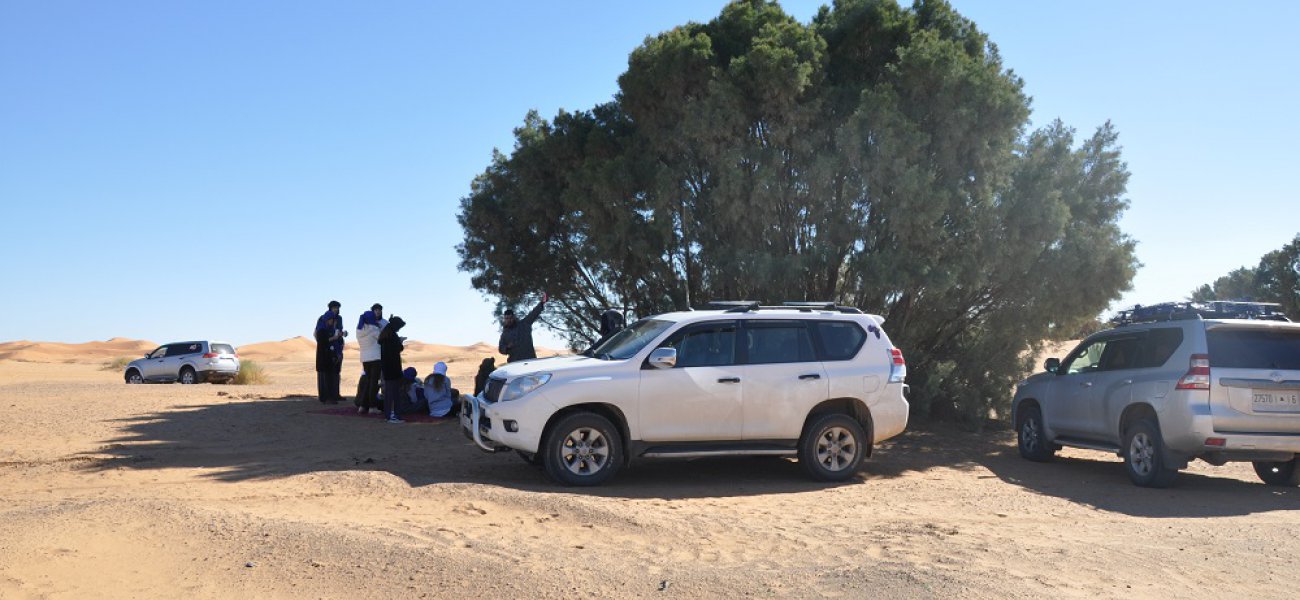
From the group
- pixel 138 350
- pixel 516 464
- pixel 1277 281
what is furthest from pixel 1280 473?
pixel 138 350

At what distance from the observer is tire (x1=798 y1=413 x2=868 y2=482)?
1079 cm

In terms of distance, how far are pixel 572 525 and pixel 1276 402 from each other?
779 cm

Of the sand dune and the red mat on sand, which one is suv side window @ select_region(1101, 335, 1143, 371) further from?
the sand dune

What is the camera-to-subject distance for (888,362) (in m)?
11.1

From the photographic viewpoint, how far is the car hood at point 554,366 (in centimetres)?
1000

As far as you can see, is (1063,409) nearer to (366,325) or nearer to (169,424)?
(366,325)

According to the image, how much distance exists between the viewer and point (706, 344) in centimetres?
1064

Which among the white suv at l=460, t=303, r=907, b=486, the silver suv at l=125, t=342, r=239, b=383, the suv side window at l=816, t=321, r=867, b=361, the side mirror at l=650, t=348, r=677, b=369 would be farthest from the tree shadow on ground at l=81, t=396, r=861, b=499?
the silver suv at l=125, t=342, r=239, b=383

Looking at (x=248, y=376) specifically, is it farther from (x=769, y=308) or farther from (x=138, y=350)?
(x=138, y=350)

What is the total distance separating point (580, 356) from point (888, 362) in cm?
349

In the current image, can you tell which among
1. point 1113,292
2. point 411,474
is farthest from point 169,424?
point 1113,292

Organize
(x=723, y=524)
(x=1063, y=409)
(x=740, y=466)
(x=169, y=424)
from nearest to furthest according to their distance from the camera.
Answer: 1. (x=723, y=524)
2. (x=740, y=466)
3. (x=1063, y=409)
4. (x=169, y=424)

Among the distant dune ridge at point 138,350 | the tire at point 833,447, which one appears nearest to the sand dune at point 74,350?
the distant dune ridge at point 138,350

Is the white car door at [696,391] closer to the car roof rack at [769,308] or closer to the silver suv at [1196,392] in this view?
the car roof rack at [769,308]
